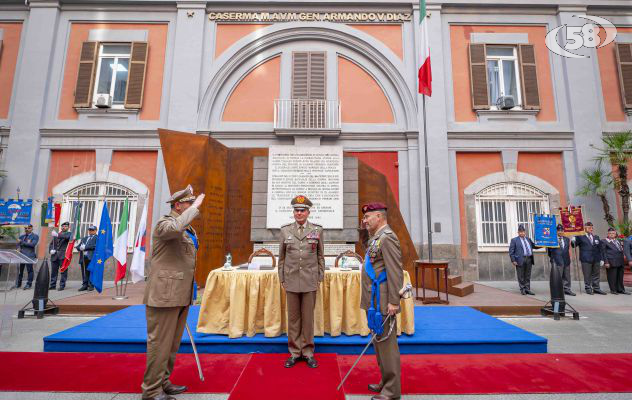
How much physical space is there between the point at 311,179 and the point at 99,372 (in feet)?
15.1

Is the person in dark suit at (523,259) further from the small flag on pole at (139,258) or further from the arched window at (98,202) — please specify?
the arched window at (98,202)

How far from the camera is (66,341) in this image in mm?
3447

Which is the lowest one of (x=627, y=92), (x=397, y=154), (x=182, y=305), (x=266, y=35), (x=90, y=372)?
(x=90, y=372)

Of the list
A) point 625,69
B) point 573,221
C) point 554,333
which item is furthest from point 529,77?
point 554,333

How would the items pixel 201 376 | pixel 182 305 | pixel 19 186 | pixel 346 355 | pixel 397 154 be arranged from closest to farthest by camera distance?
1. pixel 182 305
2. pixel 201 376
3. pixel 346 355
4. pixel 19 186
5. pixel 397 154

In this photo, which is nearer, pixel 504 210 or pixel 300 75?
pixel 504 210

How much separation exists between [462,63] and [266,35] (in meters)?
5.95

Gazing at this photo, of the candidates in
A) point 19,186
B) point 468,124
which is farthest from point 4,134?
point 468,124

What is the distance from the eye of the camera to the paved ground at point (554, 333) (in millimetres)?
2570

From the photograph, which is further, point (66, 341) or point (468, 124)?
point (468, 124)

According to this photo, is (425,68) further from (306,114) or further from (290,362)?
(290,362)

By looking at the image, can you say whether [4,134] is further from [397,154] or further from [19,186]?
[397,154]

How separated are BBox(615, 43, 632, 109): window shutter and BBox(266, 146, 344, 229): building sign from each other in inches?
362

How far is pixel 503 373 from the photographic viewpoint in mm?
2980
